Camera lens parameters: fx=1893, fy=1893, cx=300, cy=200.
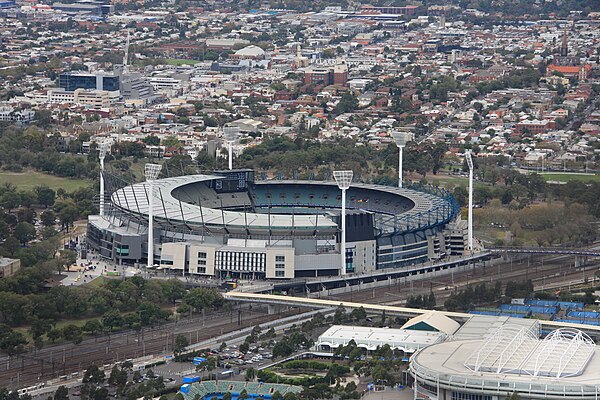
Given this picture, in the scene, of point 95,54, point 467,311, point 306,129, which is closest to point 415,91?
point 306,129

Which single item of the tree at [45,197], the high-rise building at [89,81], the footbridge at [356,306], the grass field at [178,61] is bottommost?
the grass field at [178,61]

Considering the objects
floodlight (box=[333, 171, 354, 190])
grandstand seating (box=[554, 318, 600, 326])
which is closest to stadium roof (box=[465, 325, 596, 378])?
grandstand seating (box=[554, 318, 600, 326])

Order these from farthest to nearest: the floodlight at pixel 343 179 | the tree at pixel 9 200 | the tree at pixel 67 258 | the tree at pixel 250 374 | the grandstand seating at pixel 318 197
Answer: the tree at pixel 9 200 < the grandstand seating at pixel 318 197 < the floodlight at pixel 343 179 < the tree at pixel 67 258 < the tree at pixel 250 374

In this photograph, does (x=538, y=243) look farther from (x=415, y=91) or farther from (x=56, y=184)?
(x=415, y=91)

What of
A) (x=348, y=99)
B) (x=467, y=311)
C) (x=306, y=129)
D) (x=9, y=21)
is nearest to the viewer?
(x=467, y=311)

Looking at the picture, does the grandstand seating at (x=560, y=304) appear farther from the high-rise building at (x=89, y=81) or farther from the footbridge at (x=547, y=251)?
the high-rise building at (x=89, y=81)

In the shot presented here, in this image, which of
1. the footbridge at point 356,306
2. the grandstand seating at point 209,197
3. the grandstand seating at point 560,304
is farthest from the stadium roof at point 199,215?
the grandstand seating at point 560,304
